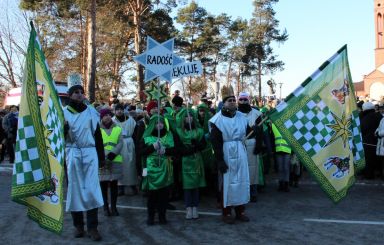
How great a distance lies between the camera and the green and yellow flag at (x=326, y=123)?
666 centimetres

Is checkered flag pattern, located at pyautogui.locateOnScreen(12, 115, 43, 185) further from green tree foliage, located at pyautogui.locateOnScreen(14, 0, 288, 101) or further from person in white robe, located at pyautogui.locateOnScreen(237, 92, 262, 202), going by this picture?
green tree foliage, located at pyautogui.locateOnScreen(14, 0, 288, 101)

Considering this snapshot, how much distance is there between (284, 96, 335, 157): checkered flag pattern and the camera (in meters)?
6.72

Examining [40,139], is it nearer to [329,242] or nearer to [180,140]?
[180,140]

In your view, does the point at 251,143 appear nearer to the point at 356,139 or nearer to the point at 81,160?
the point at 356,139

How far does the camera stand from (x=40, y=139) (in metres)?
4.75

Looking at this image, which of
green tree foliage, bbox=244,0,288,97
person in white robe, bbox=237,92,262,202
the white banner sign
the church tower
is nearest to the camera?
the white banner sign

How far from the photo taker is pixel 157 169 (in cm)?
700

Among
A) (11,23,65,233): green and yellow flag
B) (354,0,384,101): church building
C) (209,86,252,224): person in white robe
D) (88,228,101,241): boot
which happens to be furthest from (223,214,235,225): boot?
(354,0,384,101): church building

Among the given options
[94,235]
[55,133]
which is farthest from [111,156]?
[55,133]

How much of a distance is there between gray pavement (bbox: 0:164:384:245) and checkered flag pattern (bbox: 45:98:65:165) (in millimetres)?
1378

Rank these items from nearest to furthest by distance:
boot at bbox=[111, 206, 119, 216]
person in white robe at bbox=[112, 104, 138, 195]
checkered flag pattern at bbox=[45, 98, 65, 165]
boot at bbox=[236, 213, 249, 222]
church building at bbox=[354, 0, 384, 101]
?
1. checkered flag pattern at bbox=[45, 98, 65, 165]
2. boot at bbox=[236, 213, 249, 222]
3. boot at bbox=[111, 206, 119, 216]
4. person in white robe at bbox=[112, 104, 138, 195]
5. church building at bbox=[354, 0, 384, 101]

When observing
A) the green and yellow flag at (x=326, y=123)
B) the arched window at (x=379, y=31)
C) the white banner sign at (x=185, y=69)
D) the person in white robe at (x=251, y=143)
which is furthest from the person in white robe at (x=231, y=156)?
A: the arched window at (x=379, y=31)

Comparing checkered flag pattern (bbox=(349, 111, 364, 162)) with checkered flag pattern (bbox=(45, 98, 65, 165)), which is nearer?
checkered flag pattern (bbox=(45, 98, 65, 165))

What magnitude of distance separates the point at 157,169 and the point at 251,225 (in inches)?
62.1
